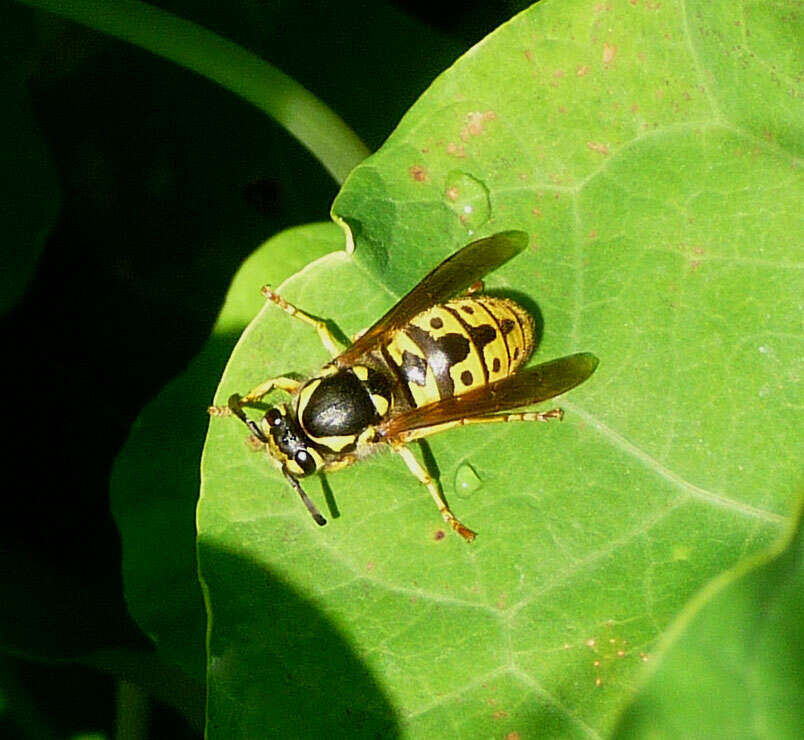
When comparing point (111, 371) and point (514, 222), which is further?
point (111, 371)

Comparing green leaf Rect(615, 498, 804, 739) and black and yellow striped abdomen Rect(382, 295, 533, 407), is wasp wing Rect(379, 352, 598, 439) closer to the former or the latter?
black and yellow striped abdomen Rect(382, 295, 533, 407)

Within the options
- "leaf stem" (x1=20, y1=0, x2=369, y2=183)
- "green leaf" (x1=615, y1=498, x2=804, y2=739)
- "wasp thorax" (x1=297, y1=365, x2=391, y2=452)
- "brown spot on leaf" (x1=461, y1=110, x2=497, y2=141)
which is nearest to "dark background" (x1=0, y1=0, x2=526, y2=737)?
"leaf stem" (x1=20, y1=0, x2=369, y2=183)

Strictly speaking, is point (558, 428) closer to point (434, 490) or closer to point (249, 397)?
point (434, 490)

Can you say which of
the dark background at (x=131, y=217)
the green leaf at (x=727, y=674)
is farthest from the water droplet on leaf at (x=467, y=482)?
the dark background at (x=131, y=217)

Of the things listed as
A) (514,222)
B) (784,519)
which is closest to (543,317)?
(514,222)

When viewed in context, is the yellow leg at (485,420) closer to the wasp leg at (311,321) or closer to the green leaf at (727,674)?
the wasp leg at (311,321)

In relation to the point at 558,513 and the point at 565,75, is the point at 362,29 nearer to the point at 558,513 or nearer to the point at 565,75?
the point at 565,75
